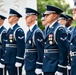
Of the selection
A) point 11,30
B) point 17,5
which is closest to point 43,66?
point 11,30

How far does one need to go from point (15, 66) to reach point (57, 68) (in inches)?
75.1

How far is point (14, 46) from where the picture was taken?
8.55 m

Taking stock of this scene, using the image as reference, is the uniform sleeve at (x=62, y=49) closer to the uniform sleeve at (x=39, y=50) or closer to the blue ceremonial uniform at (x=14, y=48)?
the uniform sleeve at (x=39, y=50)

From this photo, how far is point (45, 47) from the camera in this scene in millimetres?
6934

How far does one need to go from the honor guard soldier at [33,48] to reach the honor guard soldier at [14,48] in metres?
0.52

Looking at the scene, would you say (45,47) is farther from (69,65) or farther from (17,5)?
(17,5)

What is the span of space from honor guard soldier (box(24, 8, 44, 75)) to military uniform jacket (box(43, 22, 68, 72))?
484 mm

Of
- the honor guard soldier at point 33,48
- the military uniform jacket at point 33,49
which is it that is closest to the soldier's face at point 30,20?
the honor guard soldier at point 33,48

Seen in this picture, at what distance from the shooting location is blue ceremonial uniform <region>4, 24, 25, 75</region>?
8.38m

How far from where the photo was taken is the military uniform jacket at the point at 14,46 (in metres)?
8.38

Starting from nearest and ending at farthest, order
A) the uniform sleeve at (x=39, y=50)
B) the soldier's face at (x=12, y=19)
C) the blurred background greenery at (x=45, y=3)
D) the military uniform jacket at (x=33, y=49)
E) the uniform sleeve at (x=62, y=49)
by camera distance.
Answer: the uniform sleeve at (x=62, y=49) < the uniform sleeve at (x=39, y=50) < the military uniform jacket at (x=33, y=49) < the soldier's face at (x=12, y=19) < the blurred background greenery at (x=45, y=3)

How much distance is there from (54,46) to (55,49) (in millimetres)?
61

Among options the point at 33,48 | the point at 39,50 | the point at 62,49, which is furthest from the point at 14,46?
the point at 62,49

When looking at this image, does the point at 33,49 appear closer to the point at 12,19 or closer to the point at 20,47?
the point at 20,47
